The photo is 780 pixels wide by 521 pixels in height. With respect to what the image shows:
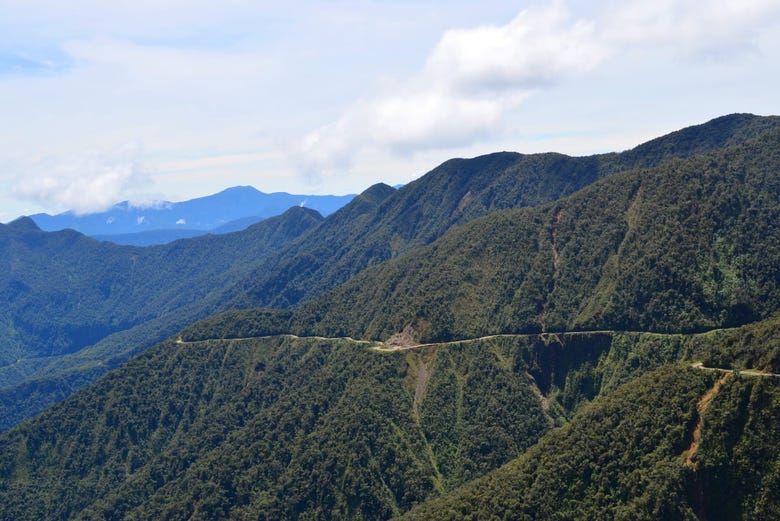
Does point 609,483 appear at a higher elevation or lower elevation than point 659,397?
lower

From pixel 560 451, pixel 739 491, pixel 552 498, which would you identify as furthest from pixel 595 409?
pixel 739 491

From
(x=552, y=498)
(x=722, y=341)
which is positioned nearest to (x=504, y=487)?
(x=552, y=498)

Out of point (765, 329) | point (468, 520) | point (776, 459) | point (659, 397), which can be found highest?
point (765, 329)

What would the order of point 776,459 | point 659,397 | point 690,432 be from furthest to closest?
point 659,397 < point 690,432 < point 776,459

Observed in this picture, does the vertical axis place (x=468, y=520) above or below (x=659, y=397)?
below

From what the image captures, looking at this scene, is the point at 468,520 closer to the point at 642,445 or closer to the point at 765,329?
the point at 642,445

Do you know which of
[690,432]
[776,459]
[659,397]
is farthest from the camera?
[659,397]

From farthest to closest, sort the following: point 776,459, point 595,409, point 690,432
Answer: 1. point 595,409
2. point 690,432
3. point 776,459

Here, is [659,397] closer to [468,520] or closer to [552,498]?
[552,498]

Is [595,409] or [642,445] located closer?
[642,445]
